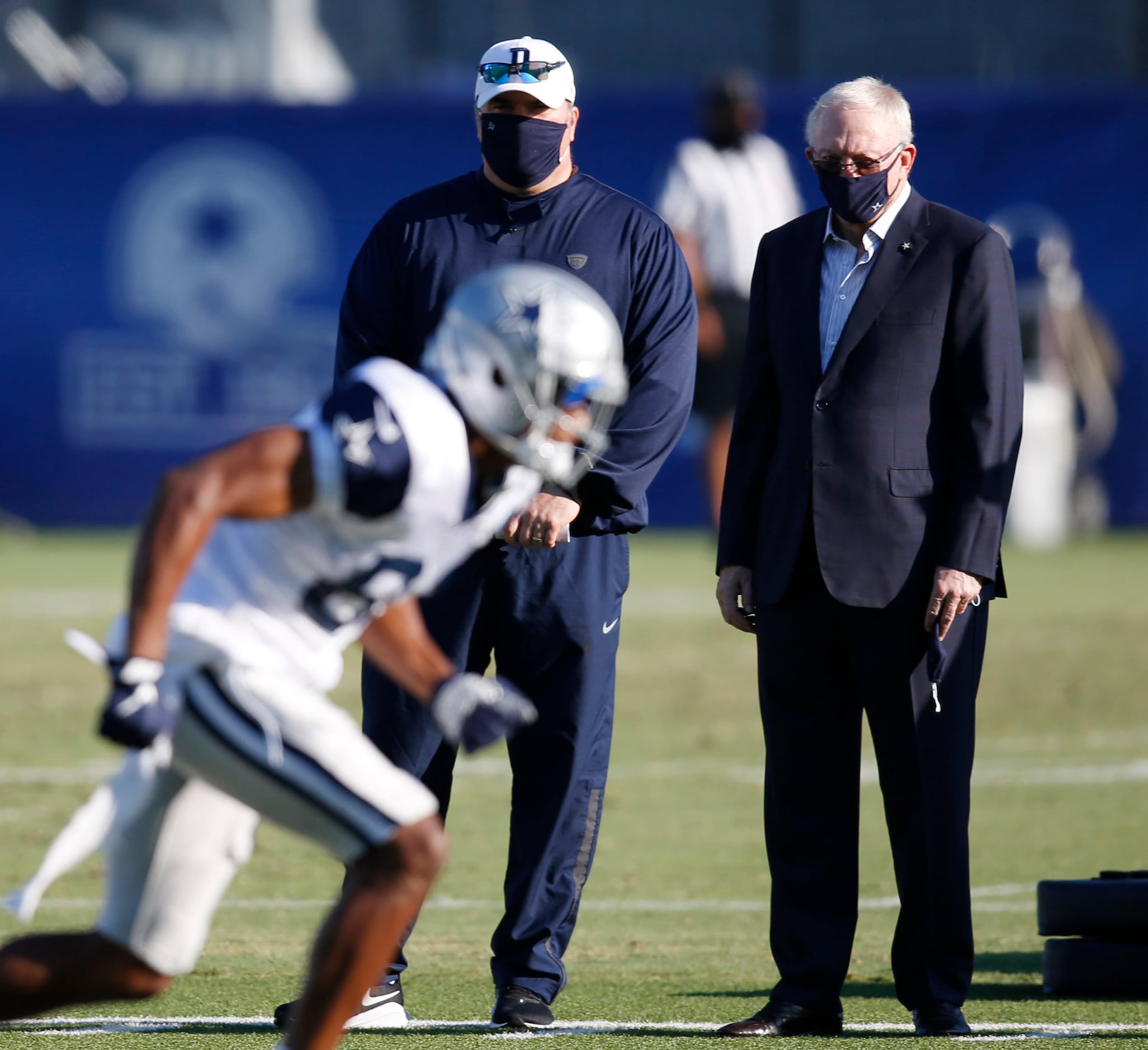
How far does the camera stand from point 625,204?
5.27 metres

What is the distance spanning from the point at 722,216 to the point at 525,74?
904 cm

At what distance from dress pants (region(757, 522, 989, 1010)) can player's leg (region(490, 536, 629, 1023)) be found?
0.44m

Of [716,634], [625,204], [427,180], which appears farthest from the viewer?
[427,180]

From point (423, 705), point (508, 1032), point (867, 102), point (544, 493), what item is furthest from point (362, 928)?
point (867, 102)

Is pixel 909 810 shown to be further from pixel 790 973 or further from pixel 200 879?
pixel 200 879

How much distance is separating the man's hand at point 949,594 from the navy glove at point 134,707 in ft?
6.52

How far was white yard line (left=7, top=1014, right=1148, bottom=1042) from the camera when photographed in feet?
15.7

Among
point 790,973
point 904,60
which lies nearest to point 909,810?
point 790,973

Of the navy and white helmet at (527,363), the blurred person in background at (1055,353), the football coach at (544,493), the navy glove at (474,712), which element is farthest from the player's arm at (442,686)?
the blurred person in background at (1055,353)

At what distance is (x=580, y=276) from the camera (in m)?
5.13

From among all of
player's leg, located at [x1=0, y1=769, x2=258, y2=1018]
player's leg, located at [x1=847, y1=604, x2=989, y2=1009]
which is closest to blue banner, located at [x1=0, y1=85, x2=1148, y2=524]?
player's leg, located at [x1=847, y1=604, x2=989, y2=1009]

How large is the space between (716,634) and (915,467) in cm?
737

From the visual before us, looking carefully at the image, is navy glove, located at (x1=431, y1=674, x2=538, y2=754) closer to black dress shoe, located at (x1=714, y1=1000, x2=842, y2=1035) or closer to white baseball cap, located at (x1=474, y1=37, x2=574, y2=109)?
black dress shoe, located at (x1=714, y1=1000, x2=842, y2=1035)

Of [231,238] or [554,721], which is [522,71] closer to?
[554,721]
